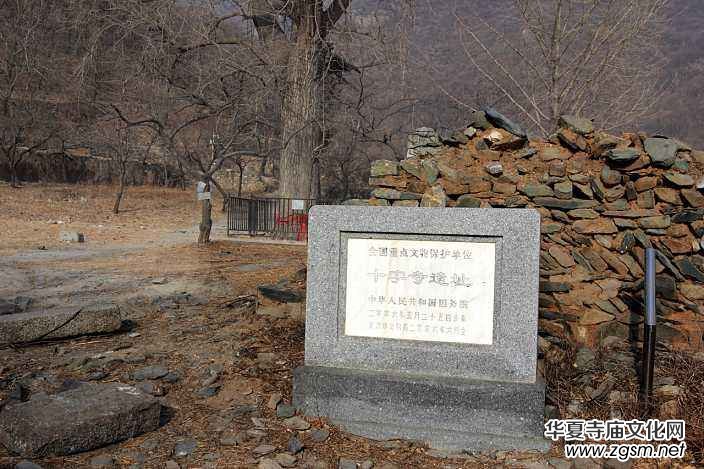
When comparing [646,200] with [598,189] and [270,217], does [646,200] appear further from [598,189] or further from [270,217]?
[270,217]

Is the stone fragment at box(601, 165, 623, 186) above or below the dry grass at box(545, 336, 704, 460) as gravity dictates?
above

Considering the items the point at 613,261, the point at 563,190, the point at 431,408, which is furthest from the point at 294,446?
the point at 563,190

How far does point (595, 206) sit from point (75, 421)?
176 inches

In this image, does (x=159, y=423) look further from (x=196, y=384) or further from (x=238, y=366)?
(x=238, y=366)

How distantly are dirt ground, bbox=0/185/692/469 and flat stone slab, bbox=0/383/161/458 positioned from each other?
64mm

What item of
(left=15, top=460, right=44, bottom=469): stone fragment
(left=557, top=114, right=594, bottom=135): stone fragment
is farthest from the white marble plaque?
(left=557, top=114, right=594, bottom=135): stone fragment

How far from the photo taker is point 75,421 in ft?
10.4

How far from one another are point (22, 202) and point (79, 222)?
14.2 ft

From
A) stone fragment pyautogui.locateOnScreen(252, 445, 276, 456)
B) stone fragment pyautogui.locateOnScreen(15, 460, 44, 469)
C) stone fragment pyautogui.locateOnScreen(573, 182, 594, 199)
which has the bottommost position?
stone fragment pyautogui.locateOnScreen(252, 445, 276, 456)

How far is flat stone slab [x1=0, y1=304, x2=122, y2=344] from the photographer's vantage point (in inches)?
201

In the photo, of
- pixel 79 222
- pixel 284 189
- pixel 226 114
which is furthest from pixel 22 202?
pixel 284 189

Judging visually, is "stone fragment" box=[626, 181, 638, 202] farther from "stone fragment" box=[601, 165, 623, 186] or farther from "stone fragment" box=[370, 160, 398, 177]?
"stone fragment" box=[370, 160, 398, 177]

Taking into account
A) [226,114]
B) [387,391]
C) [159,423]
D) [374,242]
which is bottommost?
[159,423]

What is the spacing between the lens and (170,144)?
12.4 metres
